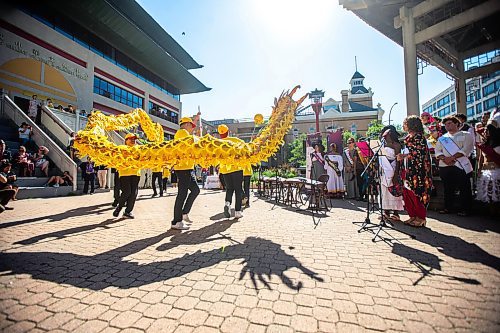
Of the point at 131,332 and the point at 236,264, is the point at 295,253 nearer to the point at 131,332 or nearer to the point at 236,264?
the point at 236,264

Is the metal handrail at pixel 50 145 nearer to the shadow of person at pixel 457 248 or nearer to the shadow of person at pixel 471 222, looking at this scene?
the shadow of person at pixel 457 248

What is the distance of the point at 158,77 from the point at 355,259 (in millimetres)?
36120

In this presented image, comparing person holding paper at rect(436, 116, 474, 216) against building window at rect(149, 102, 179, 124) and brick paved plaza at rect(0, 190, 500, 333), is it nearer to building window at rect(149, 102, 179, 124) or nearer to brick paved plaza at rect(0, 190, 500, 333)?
brick paved plaza at rect(0, 190, 500, 333)

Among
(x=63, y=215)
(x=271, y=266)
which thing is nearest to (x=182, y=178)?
(x=271, y=266)

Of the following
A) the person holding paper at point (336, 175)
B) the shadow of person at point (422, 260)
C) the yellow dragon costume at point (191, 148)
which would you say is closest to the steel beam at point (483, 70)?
the person holding paper at point (336, 175)

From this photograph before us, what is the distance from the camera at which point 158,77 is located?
108ft

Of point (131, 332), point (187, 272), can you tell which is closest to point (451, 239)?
point (187, 272)

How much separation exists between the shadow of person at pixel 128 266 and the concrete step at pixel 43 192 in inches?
315

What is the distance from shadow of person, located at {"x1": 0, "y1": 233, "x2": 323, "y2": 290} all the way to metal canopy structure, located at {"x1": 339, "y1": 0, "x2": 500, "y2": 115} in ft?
47.0

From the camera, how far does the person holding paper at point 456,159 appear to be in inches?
207

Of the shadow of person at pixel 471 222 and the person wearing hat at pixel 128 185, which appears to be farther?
the person wearing hat at pixel 128 185

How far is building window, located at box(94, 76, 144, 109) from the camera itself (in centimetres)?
2262

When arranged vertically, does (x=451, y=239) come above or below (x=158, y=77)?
below

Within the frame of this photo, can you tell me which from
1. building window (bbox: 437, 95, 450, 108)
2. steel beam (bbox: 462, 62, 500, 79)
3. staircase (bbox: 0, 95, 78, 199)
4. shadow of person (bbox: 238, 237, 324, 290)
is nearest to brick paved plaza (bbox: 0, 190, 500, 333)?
shadow of person (bbox: 238, 237, 324, 290)
